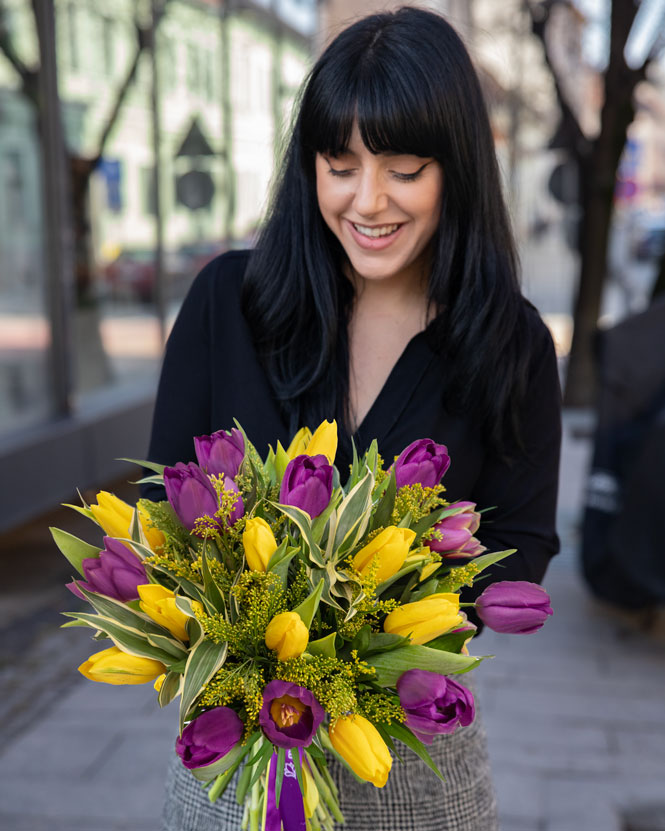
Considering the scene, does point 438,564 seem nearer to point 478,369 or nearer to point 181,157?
point 478,369

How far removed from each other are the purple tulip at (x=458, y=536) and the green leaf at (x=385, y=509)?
0.22 ft

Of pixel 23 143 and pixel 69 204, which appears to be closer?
pixel 23 143

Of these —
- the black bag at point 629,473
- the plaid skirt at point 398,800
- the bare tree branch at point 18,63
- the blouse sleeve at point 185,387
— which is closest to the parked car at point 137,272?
the bare tree branch at point 18,63

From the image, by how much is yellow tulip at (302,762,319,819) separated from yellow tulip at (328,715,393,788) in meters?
0.07

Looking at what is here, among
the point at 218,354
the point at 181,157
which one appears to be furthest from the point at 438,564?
the point at 181,157

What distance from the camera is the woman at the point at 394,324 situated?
171 cm

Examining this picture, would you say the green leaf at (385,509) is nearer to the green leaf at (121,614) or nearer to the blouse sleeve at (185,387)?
the green leaf at (121,614)

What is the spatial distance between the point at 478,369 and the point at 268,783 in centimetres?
82

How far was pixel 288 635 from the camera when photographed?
117 centimetres

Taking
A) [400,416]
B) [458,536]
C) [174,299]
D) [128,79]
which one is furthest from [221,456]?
[174,299]

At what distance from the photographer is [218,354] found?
6.16ft

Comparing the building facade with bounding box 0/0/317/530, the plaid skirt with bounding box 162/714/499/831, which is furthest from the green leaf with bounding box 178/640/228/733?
the building facade with bounding box 0/0/317/530

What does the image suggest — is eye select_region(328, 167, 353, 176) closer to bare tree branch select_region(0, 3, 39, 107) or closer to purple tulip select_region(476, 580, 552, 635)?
purple tulip select_region(476, 580, 552, 635)

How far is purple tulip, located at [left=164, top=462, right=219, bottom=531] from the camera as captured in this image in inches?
47.8
